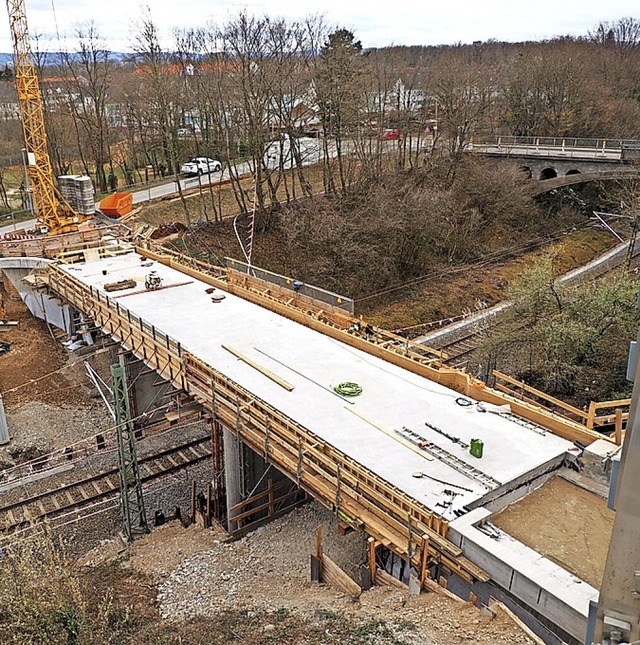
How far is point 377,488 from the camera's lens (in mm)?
12305

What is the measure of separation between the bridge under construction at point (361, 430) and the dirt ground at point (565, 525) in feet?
1.08

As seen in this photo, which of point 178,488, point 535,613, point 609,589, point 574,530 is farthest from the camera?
point 178,488

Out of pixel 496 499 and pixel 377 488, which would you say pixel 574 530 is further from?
pixel 377 488

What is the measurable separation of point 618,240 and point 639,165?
6.01 m

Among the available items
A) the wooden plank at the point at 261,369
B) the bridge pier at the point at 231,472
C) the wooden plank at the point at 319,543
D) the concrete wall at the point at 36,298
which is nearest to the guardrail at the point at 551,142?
the concrete wall at the point at 36,298

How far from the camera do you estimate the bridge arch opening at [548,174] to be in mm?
51150

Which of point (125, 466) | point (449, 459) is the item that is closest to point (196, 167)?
point (125, 466)

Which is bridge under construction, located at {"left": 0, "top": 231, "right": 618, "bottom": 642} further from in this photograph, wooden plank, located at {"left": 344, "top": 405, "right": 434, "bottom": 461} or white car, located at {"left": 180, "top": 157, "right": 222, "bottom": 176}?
→ white car, located at {"left": 180, "top": 157, "right": 222, "bottom": 176}

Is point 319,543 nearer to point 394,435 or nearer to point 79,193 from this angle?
point 394,435

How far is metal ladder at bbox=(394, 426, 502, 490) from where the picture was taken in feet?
41.6

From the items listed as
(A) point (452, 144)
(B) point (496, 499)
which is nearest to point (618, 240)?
(A) point (452, 144)

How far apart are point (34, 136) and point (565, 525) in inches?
1360

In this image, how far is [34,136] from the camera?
34.9 metres

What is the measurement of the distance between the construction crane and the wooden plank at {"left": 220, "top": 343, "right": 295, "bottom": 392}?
2119 centimetres
